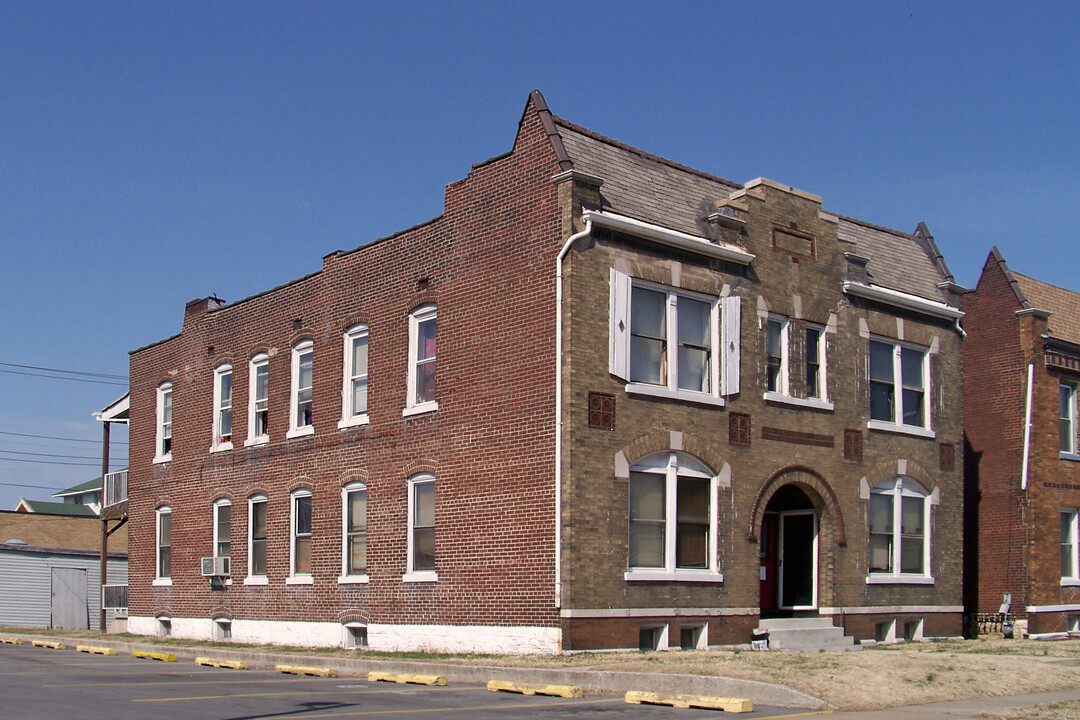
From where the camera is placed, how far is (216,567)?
27.9 m

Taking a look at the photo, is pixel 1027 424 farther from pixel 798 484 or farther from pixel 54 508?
pixel 54 508

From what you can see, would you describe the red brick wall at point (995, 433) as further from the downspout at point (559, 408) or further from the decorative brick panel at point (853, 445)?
the downspout at point (559, 408)

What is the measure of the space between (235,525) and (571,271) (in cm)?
1221

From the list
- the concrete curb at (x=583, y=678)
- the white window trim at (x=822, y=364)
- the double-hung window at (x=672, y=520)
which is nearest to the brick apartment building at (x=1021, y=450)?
the white window trim at (x=822, y=364)

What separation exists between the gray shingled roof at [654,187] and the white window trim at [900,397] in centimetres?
121

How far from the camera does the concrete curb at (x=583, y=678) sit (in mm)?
14031

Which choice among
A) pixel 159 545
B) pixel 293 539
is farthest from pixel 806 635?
pixel 159 545

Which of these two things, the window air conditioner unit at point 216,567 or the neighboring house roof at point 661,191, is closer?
the neighboring house roof at point 661,191

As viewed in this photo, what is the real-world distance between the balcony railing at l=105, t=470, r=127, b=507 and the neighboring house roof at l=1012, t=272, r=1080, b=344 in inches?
949

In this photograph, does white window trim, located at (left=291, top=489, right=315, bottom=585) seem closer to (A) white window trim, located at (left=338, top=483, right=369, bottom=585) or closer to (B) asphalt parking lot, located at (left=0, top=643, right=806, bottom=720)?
(A) white window trim, located at (left=338, top=483, right=369, bottom=585)

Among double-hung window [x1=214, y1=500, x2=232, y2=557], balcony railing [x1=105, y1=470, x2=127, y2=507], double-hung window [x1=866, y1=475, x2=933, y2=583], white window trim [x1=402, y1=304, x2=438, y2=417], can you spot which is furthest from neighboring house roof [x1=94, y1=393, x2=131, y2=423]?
double-hung window [x1=866, y1=475, x2=933, y2=583]

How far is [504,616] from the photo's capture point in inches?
786

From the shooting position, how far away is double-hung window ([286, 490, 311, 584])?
2567cm

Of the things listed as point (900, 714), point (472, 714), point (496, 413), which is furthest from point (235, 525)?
point (900, 714)
